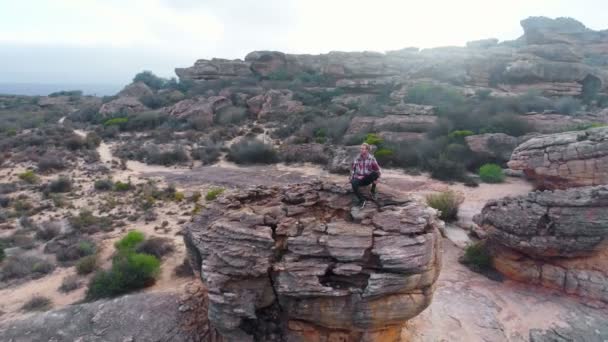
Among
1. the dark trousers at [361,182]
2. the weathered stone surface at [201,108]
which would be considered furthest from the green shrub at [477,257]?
the weathered stone surface at [201,108]

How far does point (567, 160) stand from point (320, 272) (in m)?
10.7

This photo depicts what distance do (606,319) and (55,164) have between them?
21.2 meters

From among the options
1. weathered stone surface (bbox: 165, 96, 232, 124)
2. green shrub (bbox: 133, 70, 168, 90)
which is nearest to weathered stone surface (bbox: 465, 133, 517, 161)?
weathered stone surface (bbox: 165, 96, 232, 124)

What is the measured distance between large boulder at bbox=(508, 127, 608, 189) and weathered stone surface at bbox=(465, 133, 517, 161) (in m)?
3.94

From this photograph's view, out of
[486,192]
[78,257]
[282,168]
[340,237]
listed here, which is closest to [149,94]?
[282,168]

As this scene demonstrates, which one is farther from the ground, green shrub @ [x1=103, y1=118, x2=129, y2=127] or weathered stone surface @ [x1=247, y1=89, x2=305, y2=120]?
weathered stone surface @ [x1=247, y1=89, x2=305, y2=120]

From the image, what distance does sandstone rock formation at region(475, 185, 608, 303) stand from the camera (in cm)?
743

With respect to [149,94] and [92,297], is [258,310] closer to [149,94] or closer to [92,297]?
[92,297]

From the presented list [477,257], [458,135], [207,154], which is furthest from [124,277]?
[458,135]

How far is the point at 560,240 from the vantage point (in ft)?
24.7

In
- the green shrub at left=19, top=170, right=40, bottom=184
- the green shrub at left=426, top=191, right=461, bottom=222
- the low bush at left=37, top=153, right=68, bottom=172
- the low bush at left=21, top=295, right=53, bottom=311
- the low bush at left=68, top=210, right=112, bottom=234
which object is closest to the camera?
the low bush at left=21, top=295, right=53, bottom=311

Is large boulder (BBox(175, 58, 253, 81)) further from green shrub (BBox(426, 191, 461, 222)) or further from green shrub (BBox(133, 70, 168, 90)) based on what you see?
green shrub (BBox(426, 191, 461, 222))

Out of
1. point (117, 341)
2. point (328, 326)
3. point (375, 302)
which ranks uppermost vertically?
point (375, 302)

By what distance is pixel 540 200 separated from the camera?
8.07 m
